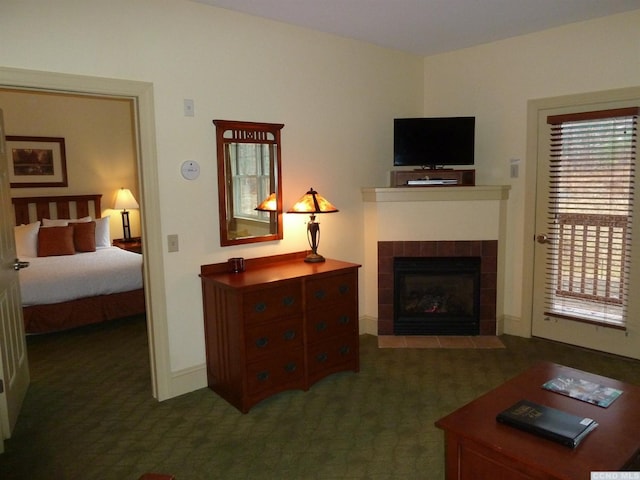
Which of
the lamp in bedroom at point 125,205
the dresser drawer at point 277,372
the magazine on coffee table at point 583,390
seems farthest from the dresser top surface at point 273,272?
the lamp in bedroom at point 125,205

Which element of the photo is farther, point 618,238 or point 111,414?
point 618,238

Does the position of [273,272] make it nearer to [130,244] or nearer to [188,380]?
[188,380]

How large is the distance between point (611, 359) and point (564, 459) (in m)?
2.66

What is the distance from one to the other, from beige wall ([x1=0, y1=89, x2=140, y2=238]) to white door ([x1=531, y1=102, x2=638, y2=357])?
4.62m

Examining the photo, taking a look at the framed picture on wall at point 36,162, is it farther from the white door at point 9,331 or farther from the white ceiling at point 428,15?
the white ceiling at point 428,15

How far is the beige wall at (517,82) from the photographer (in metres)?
3.74

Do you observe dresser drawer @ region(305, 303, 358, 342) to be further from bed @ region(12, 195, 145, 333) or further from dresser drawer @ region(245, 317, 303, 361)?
bed @ region(12, 195, 145, 333)

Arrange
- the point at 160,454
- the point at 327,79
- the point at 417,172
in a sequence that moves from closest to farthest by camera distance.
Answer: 1. the point at 160,454
2. the point at 327,79
3. the point at 417,172

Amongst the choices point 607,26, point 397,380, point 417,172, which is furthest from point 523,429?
point 607,26

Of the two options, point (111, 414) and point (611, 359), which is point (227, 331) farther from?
point (611, 359)

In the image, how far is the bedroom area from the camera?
466 cm

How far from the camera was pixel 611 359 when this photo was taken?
12.7 feet

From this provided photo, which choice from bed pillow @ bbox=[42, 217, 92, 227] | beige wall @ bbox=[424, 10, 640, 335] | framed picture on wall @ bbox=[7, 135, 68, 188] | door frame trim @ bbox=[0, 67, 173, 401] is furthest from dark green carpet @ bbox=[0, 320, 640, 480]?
framed picture on wall @ bbox=[7, 135, 68, 188]

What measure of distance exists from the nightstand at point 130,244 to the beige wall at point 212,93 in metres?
3.09
